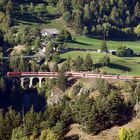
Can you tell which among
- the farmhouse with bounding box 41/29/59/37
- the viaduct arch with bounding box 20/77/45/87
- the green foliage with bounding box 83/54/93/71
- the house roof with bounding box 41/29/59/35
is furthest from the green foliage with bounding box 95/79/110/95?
the house roof with bounding box 41/29/59/35

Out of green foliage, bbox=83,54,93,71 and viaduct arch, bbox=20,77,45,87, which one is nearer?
green foliage, bbox=83,54,93,71

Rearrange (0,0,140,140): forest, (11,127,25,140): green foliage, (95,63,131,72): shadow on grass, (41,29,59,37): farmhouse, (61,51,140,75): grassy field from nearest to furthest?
(11,127,25,140): green foliage, (0,0,140,140): forest, (61,51,140,75): grassy field, (95,63,131,72): shadow on grass, (41,29,59,37): farmhouse

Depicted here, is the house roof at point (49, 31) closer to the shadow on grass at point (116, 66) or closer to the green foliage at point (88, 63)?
the shadow on grass at point (116, 66)

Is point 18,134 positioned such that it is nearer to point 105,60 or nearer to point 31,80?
point 31,80

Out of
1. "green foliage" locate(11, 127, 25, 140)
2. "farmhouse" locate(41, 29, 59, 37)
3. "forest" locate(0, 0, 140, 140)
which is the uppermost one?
"farmhouse" locate(41, 29, 59, 37)

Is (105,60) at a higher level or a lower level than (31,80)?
higher

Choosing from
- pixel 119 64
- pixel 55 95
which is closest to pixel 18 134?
pixel 55 95

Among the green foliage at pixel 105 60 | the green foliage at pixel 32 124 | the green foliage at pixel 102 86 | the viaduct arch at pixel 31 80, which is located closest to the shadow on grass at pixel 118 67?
the green foliage at pixel 105 60

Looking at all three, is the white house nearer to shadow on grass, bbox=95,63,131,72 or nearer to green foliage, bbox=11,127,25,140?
shadow on grass, bbox=95,63,131,72

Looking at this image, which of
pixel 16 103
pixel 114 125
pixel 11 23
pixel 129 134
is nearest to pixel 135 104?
pixel 114 125
